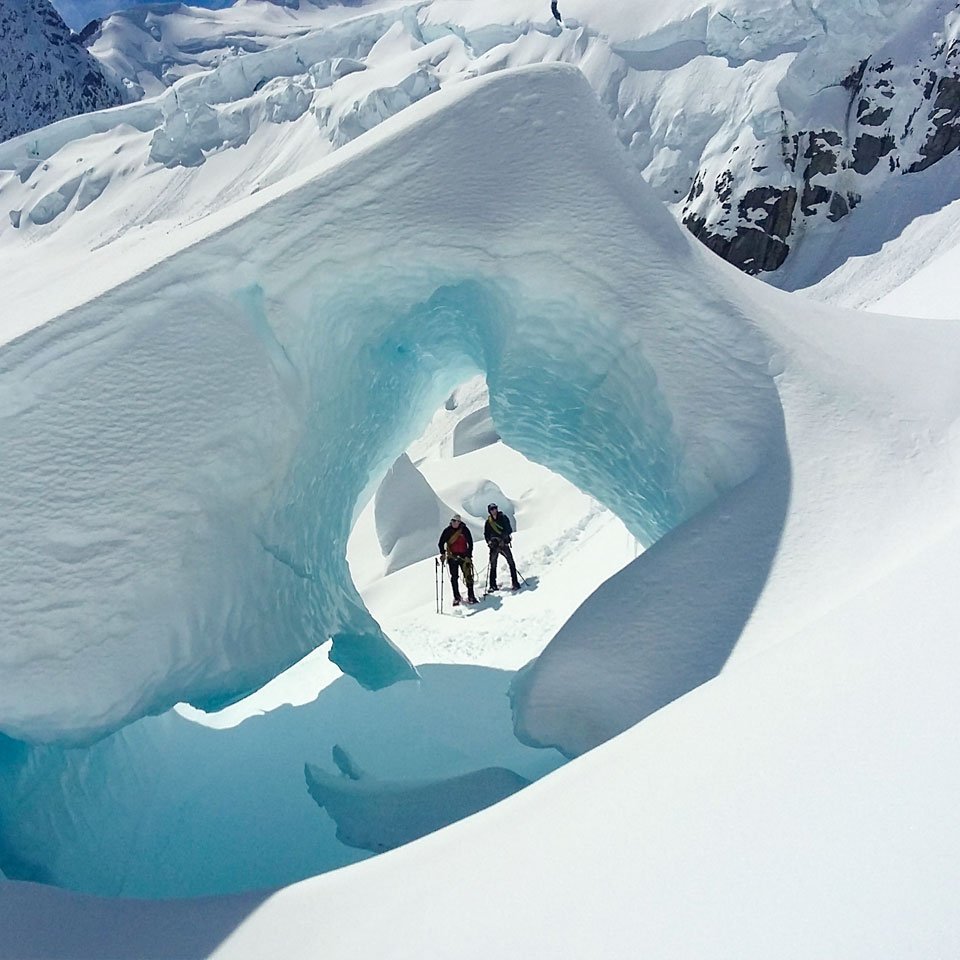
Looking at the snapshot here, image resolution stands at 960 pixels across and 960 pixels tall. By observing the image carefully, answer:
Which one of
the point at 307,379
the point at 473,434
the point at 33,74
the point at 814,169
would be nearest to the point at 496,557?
the point at 307,379

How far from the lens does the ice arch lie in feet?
11.4

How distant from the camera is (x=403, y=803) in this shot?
4668mm

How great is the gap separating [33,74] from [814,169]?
148 ft

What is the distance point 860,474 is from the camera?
3.71 metres

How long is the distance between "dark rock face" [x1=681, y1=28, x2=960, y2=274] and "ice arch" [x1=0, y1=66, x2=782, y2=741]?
17835mm

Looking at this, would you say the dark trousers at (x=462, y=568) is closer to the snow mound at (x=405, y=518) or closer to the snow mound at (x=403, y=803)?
the snow mound at (x=403, y=803)

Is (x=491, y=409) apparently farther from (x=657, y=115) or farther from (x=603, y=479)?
(x=657, y=115)

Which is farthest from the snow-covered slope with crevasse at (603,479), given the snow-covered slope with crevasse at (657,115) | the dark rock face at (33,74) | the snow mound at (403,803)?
the dark rock face at (33,74)

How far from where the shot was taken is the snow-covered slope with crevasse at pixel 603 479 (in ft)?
6.48

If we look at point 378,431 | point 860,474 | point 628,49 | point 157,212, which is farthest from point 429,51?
point 860,474

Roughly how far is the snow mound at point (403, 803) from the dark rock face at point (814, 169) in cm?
1873

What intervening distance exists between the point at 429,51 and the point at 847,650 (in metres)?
30.9

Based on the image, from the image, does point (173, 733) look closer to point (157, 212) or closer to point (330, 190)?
point (330, 190)

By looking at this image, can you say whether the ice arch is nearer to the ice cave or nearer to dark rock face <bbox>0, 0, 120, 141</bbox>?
the ice cave
